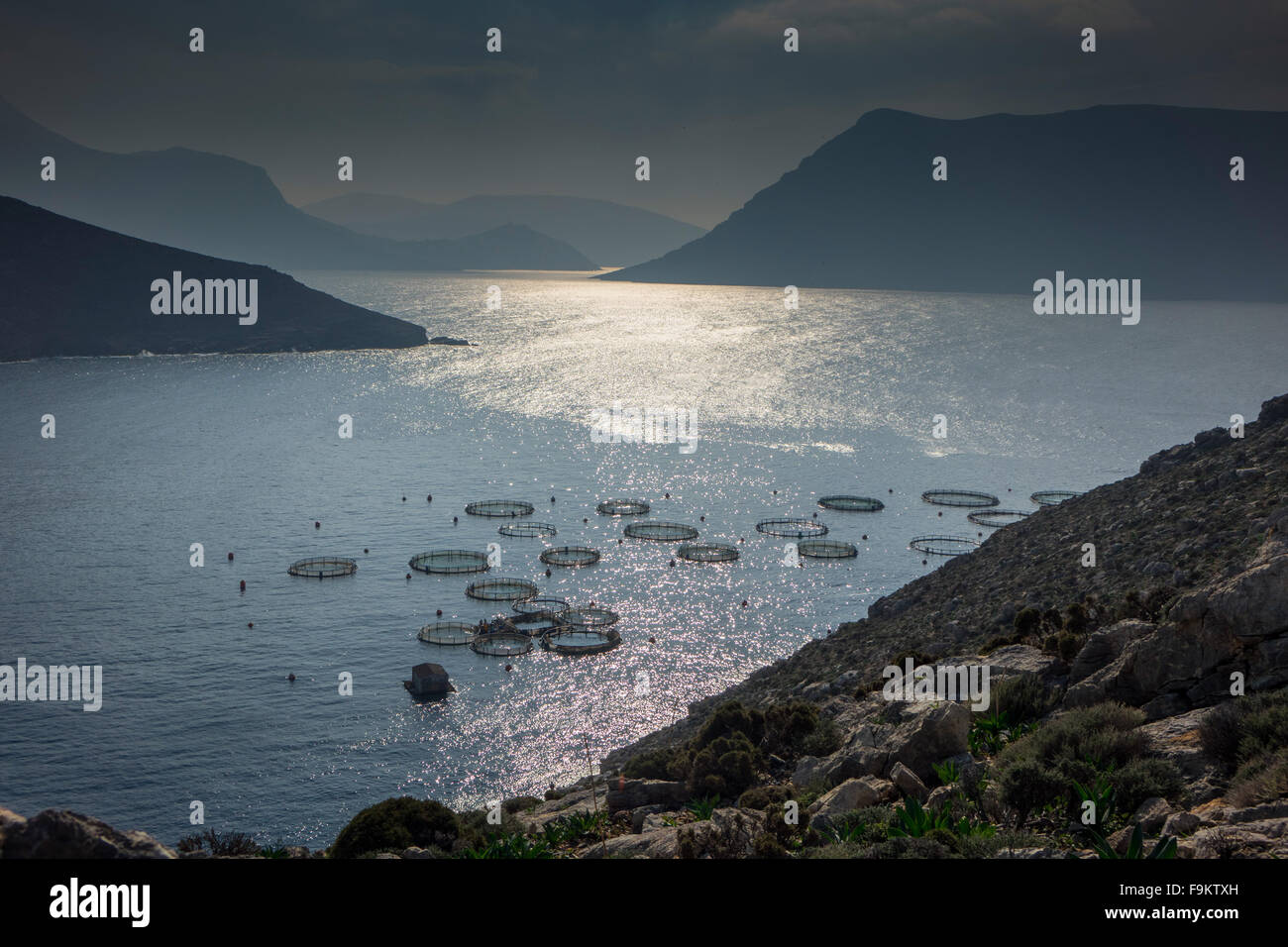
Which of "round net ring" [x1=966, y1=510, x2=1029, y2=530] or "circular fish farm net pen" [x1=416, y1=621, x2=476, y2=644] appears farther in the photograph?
"round net ring" [x1=966, y1=510, x2=1029, y2=530]

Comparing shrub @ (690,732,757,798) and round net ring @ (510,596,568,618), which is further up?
shrub @ (690,732,757,798)

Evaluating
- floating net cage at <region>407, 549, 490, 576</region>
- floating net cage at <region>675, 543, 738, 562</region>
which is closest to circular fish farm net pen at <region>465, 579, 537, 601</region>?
floating net cage at <region>407, 549, 490, 576</region>

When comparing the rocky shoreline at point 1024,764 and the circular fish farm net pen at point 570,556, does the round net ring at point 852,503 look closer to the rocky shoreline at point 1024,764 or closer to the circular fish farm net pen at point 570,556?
the circular fish farm net pen at point 570,556

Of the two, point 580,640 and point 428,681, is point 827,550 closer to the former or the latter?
point 580,640

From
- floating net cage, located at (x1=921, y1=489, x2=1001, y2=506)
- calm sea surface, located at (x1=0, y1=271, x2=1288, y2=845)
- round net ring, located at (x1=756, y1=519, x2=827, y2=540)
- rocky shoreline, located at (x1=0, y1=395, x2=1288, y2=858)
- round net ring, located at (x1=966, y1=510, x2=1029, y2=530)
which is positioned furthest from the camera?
floating net cage, located at (x1=921, y1=489, x2=1001, y2=506)

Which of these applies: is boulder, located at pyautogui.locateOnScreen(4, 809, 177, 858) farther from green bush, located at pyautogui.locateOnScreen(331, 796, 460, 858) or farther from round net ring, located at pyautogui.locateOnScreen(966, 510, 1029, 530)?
round net ring, located at pyautogui.locateOnScreen(966, 510, 1029, 530)
